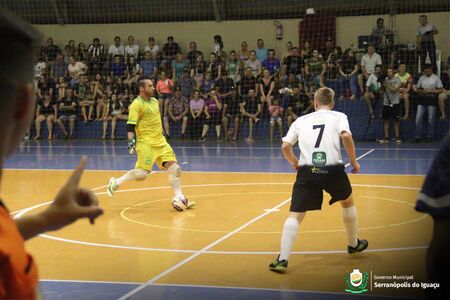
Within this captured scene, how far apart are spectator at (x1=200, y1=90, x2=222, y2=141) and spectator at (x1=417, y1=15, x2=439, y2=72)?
22.7ft

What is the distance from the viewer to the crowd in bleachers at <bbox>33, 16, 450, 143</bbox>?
21000 millimetres

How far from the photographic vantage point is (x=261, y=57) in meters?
24.2

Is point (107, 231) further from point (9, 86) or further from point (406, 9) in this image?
point (406, 9)

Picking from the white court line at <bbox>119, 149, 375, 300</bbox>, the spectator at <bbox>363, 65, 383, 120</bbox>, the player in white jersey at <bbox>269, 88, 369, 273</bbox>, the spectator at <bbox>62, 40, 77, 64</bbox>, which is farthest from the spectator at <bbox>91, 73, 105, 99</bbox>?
the player in white jersey at <bbox>269, 88, 369, 273</bbox>

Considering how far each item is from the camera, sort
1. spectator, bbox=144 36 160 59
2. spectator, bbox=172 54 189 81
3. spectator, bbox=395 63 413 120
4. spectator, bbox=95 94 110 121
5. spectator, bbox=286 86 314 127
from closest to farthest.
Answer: spectator, bbox=395 63 413 120, spectator, bbox=286 86 314 127, spectator, bbox=95 94 110 121, spectator, bbox=172 54 189 81, spectator, bbox=144 36 160 59

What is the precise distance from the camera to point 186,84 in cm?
2341

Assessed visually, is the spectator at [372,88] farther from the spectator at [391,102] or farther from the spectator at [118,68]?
the spectator at [118,68]

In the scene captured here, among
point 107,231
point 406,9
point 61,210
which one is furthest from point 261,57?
point 61,210

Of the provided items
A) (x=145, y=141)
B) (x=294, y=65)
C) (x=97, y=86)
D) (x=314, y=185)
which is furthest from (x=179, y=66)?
(x=314, y=185)

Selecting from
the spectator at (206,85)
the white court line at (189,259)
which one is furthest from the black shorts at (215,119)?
the white court line at (189,259)

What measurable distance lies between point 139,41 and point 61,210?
25.6m

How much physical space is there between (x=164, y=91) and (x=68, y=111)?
3882mm

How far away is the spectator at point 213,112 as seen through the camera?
22500 millimetres

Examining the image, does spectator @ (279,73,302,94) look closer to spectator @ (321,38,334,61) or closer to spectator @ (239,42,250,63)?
spectator @ (321,38,334,61)
